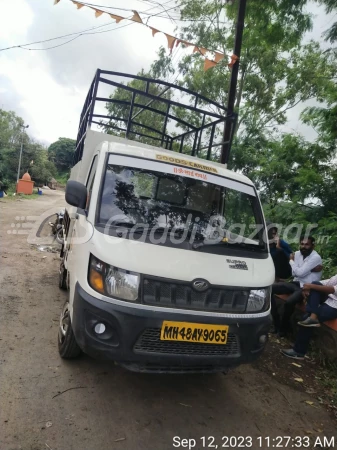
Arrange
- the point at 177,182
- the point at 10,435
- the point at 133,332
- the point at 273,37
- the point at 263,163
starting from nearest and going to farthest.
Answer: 1. the point at 10,435
2. the point at 133,332
3. the point at 177,182
4. the point at 273,37
5. the point at 263,163

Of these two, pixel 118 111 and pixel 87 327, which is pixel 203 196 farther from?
pixel 118 111

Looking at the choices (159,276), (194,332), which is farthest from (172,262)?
(194,332)

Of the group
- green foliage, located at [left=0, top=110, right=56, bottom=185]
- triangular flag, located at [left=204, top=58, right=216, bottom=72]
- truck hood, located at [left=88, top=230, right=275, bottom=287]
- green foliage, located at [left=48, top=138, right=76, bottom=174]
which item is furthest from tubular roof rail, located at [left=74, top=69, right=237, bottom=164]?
green foliage, located at [left=48, top=138, right=76, bottom=174]

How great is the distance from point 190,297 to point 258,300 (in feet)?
2.20

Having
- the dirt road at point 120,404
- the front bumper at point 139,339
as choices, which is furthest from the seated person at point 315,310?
the front bumper at point 139,339

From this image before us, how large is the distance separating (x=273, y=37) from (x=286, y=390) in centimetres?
773

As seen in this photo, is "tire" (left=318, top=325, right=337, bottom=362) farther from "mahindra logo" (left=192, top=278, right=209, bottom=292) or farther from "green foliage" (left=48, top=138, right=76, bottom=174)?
"green foliage" (left=48, top=138, right=76, bottom=174)

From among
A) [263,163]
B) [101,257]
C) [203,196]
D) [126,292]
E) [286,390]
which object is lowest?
[286,390]

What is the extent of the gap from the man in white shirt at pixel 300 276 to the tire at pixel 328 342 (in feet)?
1.66

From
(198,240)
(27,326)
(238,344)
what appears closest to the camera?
(238,344)

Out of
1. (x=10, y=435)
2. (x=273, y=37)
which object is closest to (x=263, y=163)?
(x=273, y=37)

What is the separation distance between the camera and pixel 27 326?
12.3ft

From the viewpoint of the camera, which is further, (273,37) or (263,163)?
(263,163)

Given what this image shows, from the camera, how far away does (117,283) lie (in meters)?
2.41
